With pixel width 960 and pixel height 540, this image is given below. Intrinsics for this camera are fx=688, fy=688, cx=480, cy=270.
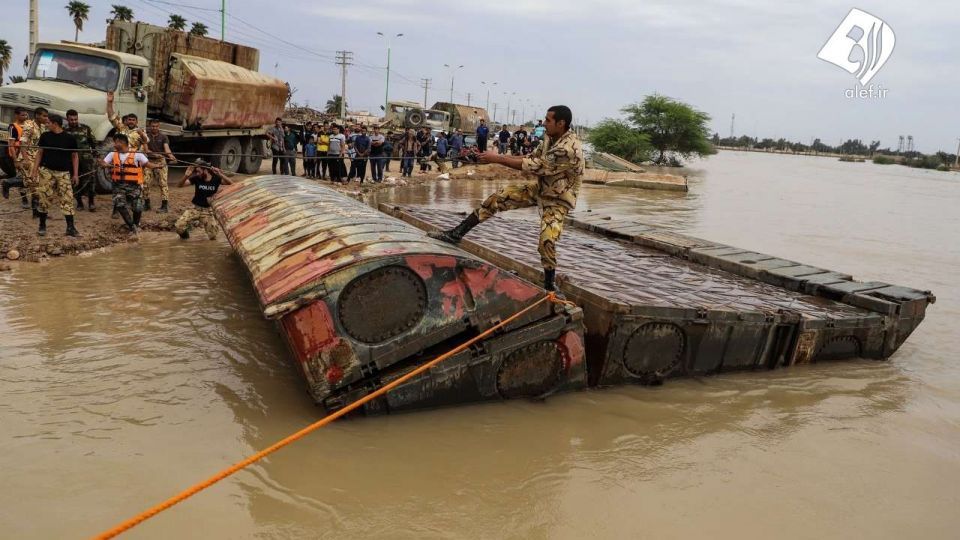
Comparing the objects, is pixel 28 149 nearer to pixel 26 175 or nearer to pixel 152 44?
pixel 26 175

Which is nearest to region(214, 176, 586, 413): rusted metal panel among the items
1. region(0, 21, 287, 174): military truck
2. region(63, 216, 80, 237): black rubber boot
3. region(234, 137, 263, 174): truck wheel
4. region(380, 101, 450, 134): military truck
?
region(63, 216, 80, 237): black rubber boot

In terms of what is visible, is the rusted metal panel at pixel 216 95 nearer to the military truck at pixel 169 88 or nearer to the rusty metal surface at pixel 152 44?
the military truck at pixel 169 88

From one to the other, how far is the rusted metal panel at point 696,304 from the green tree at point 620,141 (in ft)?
128

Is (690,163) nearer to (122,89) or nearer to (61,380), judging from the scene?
(122,89)

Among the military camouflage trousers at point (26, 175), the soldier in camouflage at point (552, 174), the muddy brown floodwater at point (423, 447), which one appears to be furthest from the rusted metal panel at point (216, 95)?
the soldier in camouflage at point (552, 174)

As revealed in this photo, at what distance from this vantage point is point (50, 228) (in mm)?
10055

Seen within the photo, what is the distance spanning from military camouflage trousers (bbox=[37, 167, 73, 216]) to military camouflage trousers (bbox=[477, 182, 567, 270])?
6543 millimetres

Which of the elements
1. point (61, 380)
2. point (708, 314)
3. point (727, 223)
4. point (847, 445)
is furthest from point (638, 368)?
point (727, 223)

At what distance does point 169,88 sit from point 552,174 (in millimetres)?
12263

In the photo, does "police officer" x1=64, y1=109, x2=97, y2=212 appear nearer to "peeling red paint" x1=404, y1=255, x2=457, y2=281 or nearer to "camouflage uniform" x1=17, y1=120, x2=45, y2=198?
"camouflage uniform" x1=17, y1=120, x2=45, y2=198

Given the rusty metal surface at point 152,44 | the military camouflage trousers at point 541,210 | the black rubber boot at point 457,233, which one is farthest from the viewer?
the rusty metal surface at point 152,44

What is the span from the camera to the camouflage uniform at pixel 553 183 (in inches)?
227

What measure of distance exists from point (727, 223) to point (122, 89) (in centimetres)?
1574

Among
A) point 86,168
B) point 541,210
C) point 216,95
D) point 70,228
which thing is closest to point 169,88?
point 216,95
